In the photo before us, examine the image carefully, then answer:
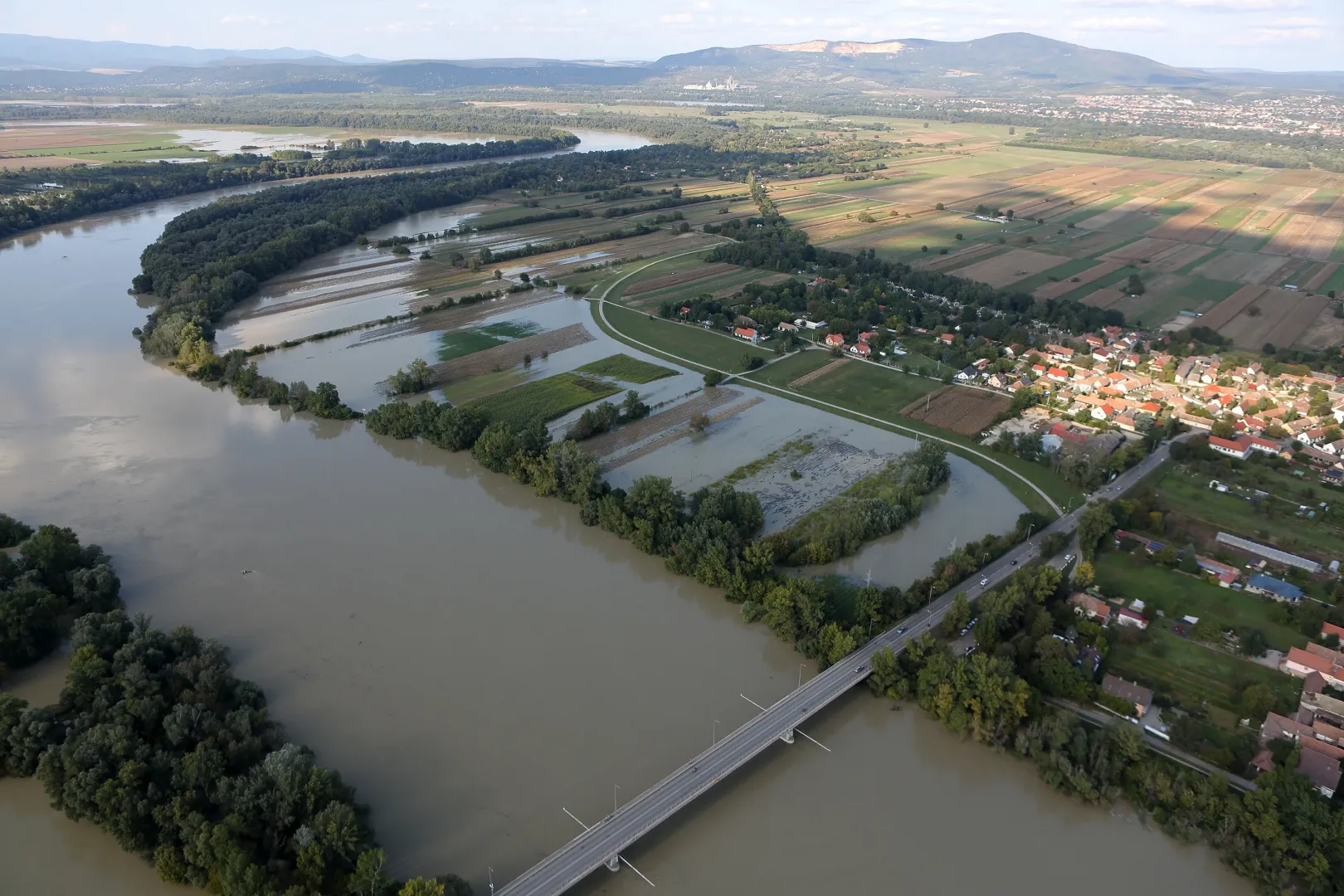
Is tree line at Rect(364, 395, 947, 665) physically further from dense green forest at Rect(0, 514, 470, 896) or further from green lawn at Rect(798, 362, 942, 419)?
dense green forest at Rect(0, 514, 470, 896)

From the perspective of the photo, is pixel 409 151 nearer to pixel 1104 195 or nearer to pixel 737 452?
pixel 1104 195

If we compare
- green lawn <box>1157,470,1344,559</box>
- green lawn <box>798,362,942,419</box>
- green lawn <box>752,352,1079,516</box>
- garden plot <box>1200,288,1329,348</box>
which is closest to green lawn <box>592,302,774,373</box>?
green lawn <box>752,352,1079,516</box>

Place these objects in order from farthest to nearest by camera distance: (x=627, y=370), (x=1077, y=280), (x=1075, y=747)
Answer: (x=1077, y=280)
(x=627, y=370)
(x=1075, y=747)

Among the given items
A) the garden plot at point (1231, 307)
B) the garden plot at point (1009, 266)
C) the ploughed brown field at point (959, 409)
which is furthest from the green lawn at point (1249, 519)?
the garden plot at point (1009, 266)

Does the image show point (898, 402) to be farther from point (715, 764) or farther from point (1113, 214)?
point (1113, 214)

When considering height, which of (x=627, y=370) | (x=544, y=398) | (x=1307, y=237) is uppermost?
(x=1307, y=237)

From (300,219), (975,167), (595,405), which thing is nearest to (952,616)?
(595,405)

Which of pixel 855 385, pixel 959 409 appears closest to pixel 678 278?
pixel 855 385
